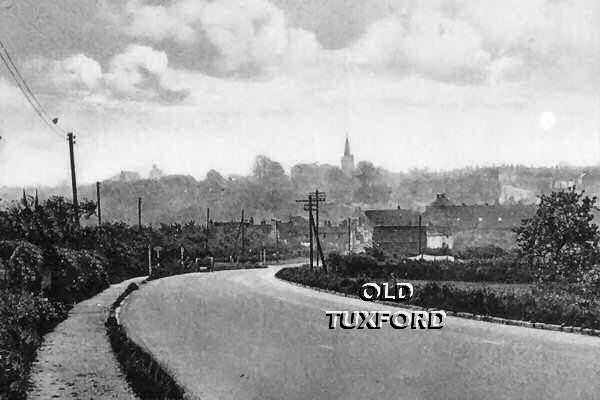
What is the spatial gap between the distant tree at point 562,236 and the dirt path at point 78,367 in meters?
17.1

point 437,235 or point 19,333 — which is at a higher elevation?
point 19,333

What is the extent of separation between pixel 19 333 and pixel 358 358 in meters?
7.85

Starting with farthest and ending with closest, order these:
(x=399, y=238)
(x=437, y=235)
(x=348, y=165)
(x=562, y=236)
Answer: (x=348, y=165)
(x=437, y=235)
(x=399, y=238)
(x=562, y=236)

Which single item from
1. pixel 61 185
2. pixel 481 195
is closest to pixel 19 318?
pixel 61 185

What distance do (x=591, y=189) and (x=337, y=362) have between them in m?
31.1

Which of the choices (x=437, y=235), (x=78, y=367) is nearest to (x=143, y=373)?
(x=78, y=367)

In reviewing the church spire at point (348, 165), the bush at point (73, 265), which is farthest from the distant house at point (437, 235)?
the bush at point (73, 265)

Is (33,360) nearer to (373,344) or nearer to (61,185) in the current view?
(373,344)

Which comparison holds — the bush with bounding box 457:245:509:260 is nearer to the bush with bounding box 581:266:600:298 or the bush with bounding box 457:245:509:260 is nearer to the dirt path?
the bush with bounding box 581:266:600:298

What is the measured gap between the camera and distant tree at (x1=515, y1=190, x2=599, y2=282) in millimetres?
26172

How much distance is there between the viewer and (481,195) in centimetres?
10038

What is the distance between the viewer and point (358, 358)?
1513 centimetres

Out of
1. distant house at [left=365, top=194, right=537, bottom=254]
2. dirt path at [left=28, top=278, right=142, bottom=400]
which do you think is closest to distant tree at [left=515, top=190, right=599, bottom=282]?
dirt path at [left=28, top=278, right=142, bottom=400]

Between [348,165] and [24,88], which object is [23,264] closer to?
[24,88]
